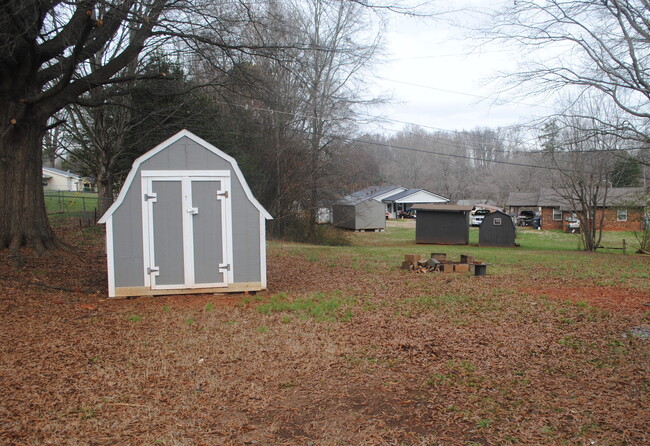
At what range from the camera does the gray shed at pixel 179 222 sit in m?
8.38

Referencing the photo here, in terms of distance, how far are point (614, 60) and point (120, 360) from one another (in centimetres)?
1582

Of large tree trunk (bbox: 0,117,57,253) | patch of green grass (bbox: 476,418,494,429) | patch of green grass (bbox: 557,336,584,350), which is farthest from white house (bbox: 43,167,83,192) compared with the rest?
patch of green grass (bbox: 476,418,494,429)

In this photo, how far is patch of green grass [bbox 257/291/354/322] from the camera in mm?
7525

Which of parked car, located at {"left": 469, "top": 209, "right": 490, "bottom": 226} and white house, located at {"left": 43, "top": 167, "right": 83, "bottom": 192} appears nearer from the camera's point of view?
parked car, located at {"left": 469, "top": 209, "right": 490, "bottom": 226}

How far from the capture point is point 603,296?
9.54m

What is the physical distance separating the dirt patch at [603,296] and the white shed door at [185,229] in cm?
607

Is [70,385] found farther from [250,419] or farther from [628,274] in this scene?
[628,274]

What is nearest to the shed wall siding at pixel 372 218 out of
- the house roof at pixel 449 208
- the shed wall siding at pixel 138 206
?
the house roof at pixel 449 208

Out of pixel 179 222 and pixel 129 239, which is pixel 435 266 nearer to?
pixel 179 222

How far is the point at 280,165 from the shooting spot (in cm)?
2727

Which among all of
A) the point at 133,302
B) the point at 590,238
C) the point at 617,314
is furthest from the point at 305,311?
the point at 590,238

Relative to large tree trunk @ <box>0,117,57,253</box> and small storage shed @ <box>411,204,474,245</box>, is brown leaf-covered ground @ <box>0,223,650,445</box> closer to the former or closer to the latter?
large tree trunk @ <box>0,117,57,253</box>

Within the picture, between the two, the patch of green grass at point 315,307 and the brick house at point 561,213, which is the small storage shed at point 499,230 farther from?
the patch of green grass at point 315,307

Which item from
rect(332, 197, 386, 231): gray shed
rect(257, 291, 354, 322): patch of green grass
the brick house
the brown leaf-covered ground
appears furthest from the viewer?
rect(332, 197, 386, 231): gray shed
